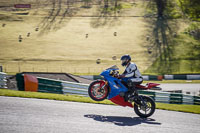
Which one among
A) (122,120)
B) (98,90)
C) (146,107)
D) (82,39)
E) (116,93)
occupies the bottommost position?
(122,120)

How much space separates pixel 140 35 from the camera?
45.3 m

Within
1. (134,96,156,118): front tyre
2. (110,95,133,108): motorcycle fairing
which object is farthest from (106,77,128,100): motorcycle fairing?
(134,96,156,118): front tyre

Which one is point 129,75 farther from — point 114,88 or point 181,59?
point 181,59

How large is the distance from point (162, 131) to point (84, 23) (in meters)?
40.3

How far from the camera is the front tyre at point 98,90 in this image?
401 inches

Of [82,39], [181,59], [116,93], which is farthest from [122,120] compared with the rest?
[82,39]

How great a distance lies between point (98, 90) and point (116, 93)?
683mm

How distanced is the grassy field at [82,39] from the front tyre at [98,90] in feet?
84.1

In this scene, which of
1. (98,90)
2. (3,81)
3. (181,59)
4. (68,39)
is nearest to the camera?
(98,90)

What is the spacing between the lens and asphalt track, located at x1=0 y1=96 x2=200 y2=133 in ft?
24.4

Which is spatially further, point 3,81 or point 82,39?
point 82,39

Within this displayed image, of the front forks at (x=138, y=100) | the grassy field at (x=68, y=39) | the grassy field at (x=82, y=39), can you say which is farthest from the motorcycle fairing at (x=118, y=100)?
the grassy field at (x=68, y=39)

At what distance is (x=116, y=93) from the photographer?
10.1m

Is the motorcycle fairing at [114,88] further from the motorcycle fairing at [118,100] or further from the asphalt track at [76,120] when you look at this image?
the asphalt track at [76,120]
